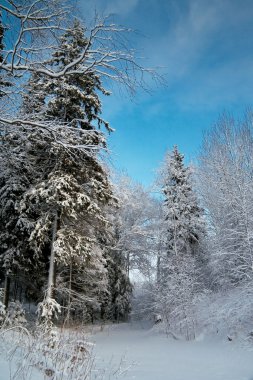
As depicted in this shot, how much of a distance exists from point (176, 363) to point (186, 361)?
1.88 feet

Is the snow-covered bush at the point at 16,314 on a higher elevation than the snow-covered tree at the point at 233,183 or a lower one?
lower

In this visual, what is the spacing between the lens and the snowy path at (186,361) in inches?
329

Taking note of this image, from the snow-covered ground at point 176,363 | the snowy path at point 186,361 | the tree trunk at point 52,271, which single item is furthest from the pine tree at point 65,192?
the snowy path at point 186,361

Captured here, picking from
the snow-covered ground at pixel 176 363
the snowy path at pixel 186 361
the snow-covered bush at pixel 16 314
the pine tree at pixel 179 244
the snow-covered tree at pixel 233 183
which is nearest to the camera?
the snow-covered ground at pixel 176 363

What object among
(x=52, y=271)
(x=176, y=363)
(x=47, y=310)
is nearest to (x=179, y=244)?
(x=176, y=363)

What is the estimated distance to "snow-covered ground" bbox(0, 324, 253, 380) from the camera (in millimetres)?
7146

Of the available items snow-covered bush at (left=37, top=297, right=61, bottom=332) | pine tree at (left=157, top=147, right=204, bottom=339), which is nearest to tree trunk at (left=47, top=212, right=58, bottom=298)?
snow-covered bush at (left=37, top=297, right=61, bottom=332)

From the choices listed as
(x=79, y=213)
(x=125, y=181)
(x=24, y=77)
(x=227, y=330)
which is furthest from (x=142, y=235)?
(x=24, y=77)

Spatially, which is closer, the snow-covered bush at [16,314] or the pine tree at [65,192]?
the snow-covered bush at [16,314]

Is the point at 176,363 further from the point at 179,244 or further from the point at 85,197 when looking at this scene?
the point at 179,244

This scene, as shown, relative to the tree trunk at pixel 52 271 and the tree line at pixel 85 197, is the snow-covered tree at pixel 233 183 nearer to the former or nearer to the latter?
the tree line at pixel 85 197

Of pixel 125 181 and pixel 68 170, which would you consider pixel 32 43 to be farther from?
pixel 125 181

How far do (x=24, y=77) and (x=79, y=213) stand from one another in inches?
291

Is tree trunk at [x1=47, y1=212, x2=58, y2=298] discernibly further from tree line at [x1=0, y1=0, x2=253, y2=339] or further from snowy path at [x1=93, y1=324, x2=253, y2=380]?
snowy path at [x1=93, y1=324, x2=253, y2=380]
